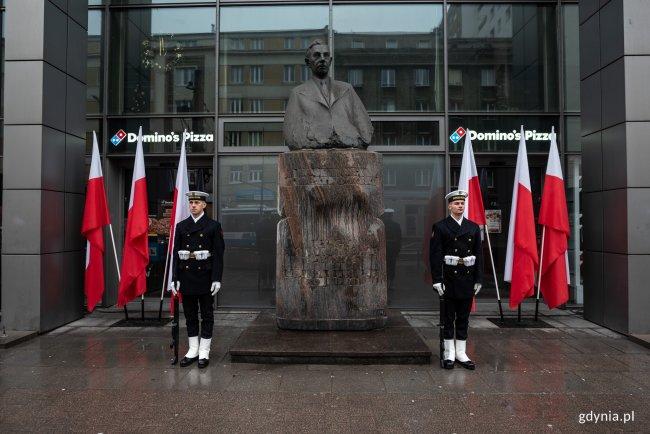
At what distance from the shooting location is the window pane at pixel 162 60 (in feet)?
32.9

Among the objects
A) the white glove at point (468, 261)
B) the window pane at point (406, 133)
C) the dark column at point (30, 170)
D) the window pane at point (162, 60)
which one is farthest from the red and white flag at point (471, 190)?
the dark column at point (30, 170)

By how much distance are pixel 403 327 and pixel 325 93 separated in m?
3.33

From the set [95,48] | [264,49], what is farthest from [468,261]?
[95,48]

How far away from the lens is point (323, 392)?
15.4ft

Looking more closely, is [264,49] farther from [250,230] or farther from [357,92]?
[250,230]

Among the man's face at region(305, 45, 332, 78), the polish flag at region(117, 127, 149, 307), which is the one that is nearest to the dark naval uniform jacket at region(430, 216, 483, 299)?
the man's face at region(305, 45, 332, 78)

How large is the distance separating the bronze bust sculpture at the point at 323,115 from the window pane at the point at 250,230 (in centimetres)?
306

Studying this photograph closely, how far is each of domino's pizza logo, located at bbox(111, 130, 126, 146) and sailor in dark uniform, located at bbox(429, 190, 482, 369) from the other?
23.2ft

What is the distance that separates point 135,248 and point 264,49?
4.74 meters

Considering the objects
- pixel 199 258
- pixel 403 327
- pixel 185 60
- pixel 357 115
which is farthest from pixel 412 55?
pixel 199 258

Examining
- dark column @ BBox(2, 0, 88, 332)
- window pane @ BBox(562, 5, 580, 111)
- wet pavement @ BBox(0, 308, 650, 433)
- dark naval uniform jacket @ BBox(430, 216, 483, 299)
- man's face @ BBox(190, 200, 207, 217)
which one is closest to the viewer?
wet pavement @ BBox(0, 308, 650, 433)

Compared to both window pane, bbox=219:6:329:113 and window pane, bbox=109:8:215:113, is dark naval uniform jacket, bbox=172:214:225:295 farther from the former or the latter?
window pane, bbox=109:8:215:113

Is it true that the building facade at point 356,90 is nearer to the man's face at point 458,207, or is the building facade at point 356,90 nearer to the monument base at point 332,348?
the monument base at point 332,348

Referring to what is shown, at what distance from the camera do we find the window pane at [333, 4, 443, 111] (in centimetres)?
993
